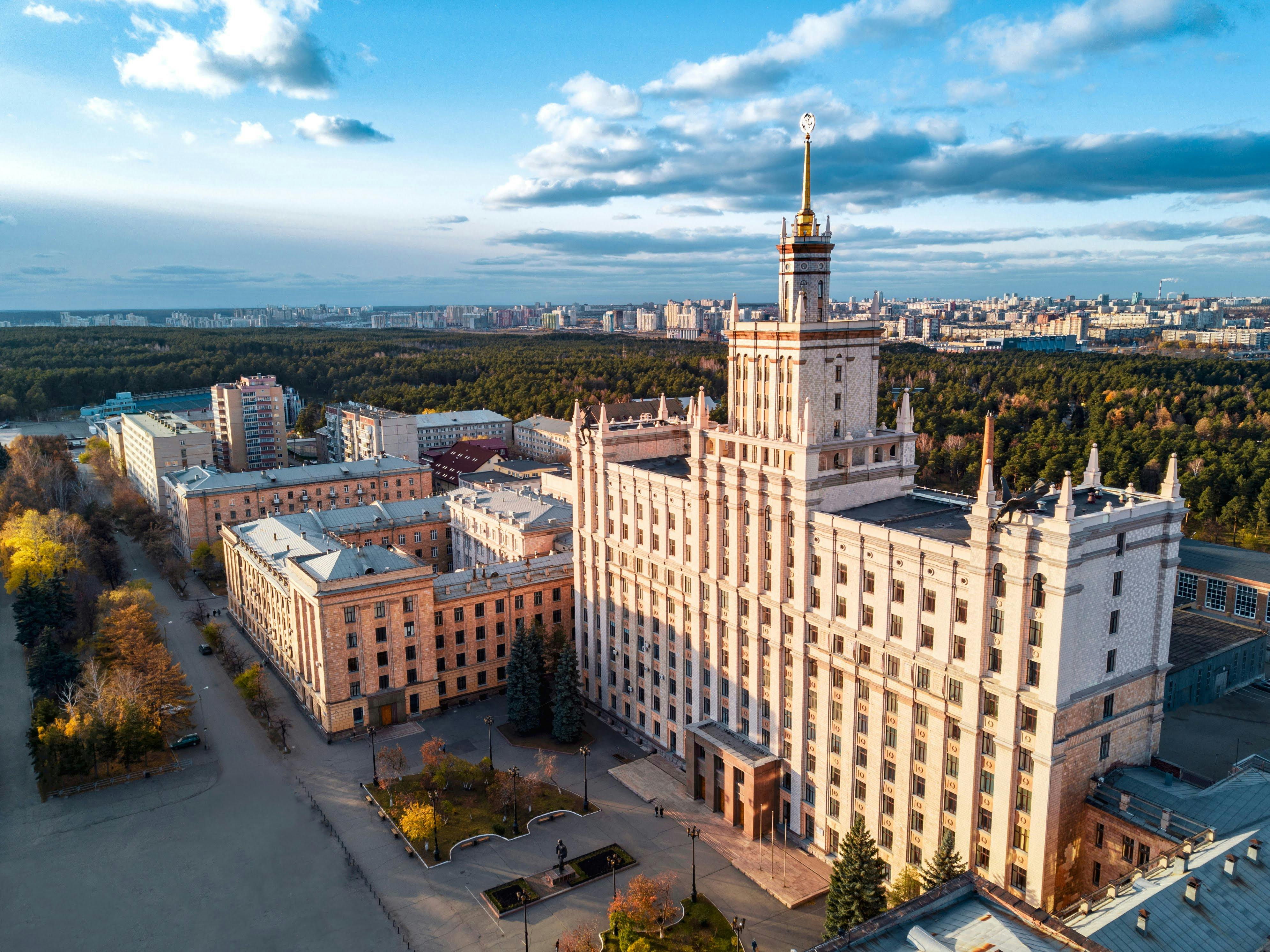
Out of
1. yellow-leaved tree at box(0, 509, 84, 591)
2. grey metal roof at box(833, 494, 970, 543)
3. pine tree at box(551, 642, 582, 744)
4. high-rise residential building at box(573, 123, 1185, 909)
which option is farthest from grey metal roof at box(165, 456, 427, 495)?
grey metal roof at box(833, 494, 970, 543)

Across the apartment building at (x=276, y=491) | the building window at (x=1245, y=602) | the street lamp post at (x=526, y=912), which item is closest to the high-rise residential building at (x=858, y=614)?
the street lamp post at (x=526, y=912)

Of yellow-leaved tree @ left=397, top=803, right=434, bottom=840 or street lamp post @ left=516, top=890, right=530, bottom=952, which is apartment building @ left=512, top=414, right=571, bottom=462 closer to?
yellow-leaved tree @ left=397, top=803, right=434, bottom=840

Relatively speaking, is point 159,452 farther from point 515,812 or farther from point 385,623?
point 515,812

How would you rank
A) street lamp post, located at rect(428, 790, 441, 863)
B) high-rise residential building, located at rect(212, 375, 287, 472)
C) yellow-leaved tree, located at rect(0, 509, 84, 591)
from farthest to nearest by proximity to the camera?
high-rise residential building, located at rect(212, 375, 287, 472), yellow-leaved tree, located at rect(0, 509, 84, 591), street lamp post, located at rect(428, 790, 441, 863)

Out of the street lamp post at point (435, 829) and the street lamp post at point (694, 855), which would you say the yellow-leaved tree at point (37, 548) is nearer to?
the street lamp post at point (435, 829)

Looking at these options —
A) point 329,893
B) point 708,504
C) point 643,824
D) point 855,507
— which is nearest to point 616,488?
point 708,504

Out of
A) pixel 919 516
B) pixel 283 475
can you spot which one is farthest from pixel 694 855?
pixel 283 475
